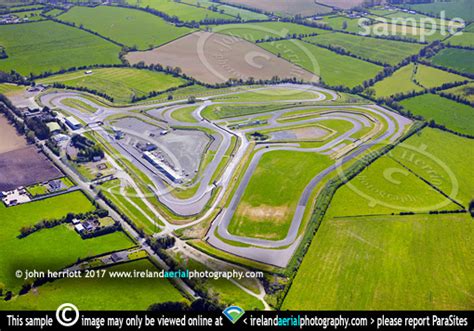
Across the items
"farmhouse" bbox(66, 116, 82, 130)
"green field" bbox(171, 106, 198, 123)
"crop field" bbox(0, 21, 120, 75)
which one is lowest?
"farmhouse" bbox(66, 116, 82, 130)

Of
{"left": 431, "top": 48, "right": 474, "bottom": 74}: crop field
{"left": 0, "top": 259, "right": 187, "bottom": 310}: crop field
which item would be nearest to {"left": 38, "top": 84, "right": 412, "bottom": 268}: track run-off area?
{"left": 0, "top": 259, "right": 187, "bottom": 310}: crop field

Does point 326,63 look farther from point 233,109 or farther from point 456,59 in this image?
point 233,109

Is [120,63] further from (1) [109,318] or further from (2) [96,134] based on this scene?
(1) [109,318]

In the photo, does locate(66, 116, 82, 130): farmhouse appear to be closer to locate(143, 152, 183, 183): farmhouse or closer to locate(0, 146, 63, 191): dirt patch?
locate(0, 146, 63, 191): dirt patch

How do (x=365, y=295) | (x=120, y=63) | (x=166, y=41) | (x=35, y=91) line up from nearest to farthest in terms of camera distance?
(x=365, y=295)
(x=35, y=91)
(x=120, y=63)
(x=166, y=41)

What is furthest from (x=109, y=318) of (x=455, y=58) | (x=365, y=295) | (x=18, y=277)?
(x=455, y=58)
